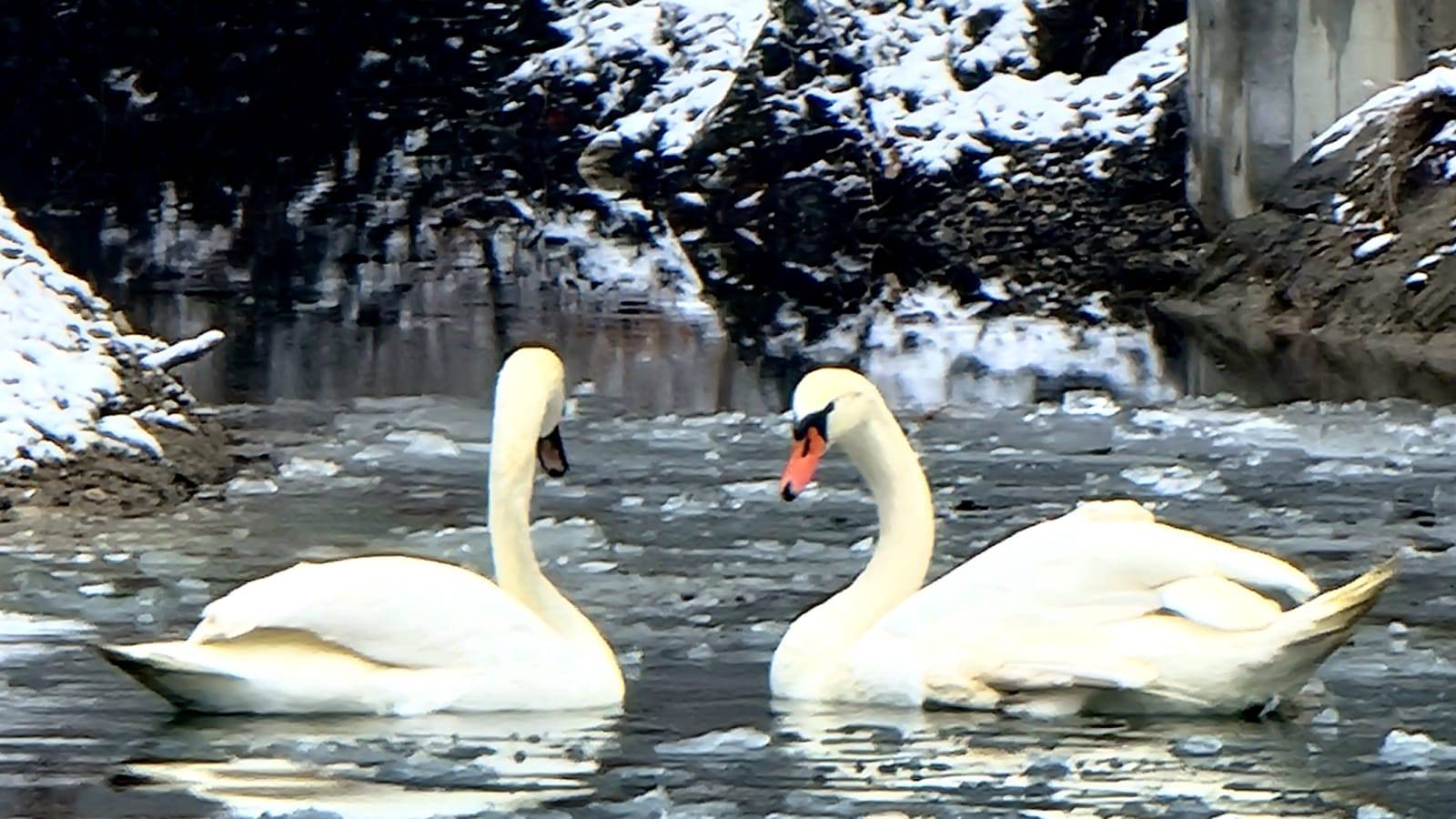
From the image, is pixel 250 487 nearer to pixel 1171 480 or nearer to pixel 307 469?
pixel 307 469

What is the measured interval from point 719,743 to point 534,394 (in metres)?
1.19

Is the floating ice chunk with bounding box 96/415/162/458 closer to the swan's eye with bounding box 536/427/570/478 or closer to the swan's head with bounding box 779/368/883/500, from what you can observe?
the swan's eye with bounding box 536/427/570/478

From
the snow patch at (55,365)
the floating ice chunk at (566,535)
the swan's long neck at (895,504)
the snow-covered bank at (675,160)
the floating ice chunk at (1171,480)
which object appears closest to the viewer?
the swan's long neck at (895,504)

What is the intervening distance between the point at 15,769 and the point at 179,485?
589 cm

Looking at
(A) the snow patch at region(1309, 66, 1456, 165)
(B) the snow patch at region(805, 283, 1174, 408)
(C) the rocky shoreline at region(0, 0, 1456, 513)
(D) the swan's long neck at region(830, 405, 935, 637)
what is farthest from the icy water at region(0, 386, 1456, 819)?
(A) the snow patch at region(1309, 66, 1456, 165)

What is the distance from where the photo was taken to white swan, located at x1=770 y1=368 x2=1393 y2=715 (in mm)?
8102

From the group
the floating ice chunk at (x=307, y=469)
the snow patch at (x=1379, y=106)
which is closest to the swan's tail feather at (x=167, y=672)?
the floating ice chunk at (x=307, y=469)

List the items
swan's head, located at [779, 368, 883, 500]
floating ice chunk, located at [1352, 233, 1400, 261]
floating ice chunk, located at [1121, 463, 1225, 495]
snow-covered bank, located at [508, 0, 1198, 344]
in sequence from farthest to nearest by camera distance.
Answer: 1. snow-covered bank, located at [508, 0, 1198, 344]
2. floating ice chunk, located at [1352, 233, 1400, 261]
3. floating ice chunk, located at [1121, 463, 1225, 495]
4. swan's head, located at [779, 368, 883, 500]

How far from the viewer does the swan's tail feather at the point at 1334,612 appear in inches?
309

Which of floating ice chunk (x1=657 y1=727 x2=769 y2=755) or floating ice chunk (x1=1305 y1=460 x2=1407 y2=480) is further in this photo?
floating ice chunk (x1=1305 y1=460 x2=1407 y2=480)

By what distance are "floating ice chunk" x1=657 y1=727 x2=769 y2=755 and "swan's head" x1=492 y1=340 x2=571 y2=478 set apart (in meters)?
0.99

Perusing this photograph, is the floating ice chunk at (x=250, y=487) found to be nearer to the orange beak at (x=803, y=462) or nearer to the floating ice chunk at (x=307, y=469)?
the floating ice chunk at (x=307, y=469)

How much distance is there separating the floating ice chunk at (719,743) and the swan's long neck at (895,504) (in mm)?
943

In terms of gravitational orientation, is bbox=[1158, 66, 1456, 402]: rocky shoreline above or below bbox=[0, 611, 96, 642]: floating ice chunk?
above
